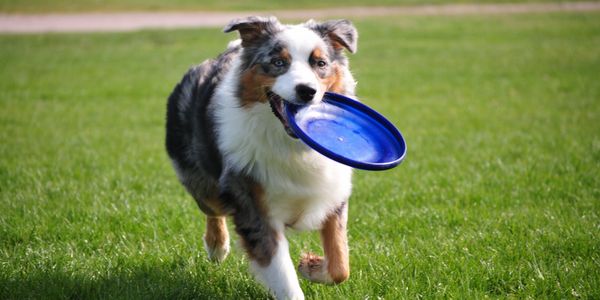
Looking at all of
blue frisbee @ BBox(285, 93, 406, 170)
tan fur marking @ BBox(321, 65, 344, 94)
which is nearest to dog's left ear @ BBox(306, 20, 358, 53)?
tan fur marking @ BBox(321, 65, 344, 94)

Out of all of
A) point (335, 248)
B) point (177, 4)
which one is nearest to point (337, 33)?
point (335, 248)

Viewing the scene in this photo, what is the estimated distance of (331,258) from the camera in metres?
4.63

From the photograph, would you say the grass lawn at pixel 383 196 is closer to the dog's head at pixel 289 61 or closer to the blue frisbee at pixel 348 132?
the blue frisbee at pixel 348 132

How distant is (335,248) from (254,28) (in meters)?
1.69

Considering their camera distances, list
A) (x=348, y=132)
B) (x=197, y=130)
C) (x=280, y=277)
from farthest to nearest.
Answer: (x=197, y=130), (x=348, y=132), (x=280, y=277)

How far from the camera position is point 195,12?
→ 34125mm

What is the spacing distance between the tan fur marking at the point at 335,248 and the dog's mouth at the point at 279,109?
74 cm

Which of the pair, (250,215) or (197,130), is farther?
(197,130)

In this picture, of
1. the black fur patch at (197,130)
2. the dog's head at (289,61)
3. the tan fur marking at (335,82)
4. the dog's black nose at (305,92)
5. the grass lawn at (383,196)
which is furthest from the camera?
the black fur patch at (197,130)

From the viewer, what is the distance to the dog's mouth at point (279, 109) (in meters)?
4.42

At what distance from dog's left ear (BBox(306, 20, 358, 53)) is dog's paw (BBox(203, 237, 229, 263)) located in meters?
1.98

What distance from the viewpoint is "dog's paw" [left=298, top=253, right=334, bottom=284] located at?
182 inches

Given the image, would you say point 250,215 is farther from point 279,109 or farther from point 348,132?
point 348,132

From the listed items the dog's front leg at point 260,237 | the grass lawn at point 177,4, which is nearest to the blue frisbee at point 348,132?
the dog's front leg at point 260,237
